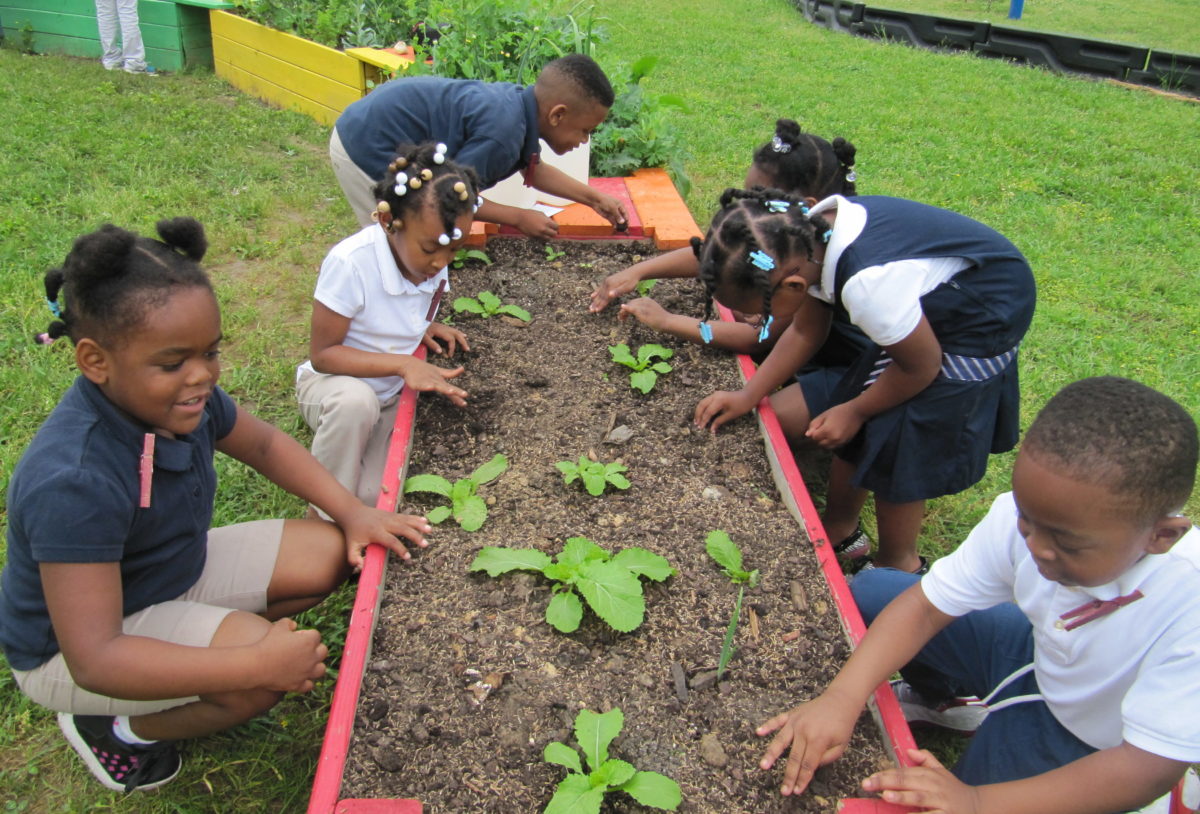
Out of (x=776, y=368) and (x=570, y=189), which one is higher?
(x=570, y=189)

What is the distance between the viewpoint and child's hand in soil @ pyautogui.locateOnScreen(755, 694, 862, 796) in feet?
5.70

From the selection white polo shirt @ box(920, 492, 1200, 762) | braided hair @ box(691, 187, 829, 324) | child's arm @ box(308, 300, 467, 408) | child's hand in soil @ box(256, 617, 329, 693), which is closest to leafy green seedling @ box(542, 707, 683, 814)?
child's hand in soil @ box(256, 617, 329, 693)

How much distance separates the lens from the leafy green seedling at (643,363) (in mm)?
3033

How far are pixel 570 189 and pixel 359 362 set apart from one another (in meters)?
1.57

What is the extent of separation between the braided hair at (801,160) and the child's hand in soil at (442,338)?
1.32 m

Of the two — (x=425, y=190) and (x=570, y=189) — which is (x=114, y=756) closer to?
(x=425, y=190)

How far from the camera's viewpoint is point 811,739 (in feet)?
5.73

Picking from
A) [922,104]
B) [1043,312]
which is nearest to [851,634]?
[1043,312]

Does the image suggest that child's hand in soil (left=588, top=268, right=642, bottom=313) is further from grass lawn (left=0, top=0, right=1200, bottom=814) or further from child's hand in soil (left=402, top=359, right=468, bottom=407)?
grass lawn (left=0, top=0, right=1200, bottom=814)

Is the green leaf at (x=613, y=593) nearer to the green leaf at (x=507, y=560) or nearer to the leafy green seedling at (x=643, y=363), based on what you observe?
the green leaf at (x=507, y=560)

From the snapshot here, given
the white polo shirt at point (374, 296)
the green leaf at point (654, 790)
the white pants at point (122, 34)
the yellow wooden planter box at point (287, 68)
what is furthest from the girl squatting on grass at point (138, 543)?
the white pants at point (122, 34)

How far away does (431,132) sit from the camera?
11.7ft

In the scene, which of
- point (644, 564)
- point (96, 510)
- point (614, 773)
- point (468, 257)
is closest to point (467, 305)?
point (468, 257)

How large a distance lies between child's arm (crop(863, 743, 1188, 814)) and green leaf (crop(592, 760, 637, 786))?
0.47 metres
